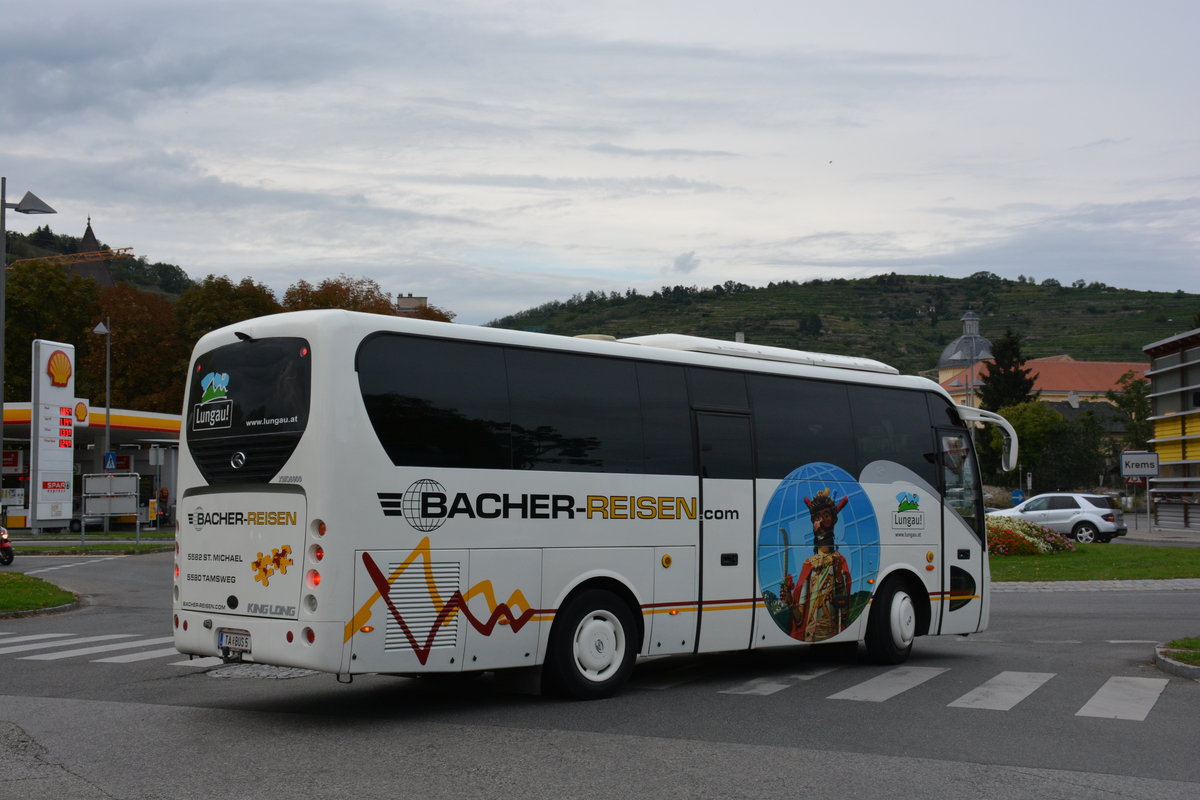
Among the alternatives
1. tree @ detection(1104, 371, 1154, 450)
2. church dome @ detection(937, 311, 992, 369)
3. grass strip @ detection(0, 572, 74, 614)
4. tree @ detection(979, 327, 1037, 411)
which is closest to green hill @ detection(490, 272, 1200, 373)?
church dome @ detection(937, 311, 992, 369)

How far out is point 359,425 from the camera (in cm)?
931

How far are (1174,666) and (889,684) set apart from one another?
3.06 meters

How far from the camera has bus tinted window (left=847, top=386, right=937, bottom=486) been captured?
1378cm

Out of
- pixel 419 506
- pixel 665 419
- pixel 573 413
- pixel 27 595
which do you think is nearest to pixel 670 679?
pixel 665 419

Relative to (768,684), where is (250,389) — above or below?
above

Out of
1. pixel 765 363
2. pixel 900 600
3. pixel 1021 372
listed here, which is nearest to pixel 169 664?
pixel 765 363

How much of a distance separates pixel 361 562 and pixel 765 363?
5.40 meters

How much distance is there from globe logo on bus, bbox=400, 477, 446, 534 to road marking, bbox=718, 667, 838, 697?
3.45 m

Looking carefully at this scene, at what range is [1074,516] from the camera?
4212cm

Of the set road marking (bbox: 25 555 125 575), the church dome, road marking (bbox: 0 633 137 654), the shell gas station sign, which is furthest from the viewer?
the church dome

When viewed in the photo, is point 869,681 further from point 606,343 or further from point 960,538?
point 606,343

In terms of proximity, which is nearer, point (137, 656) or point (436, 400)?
point (436, 400)

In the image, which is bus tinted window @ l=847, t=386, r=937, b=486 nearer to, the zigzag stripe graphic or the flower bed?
the zigzag stripe graphic

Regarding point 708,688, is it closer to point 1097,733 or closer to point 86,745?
point 1097,733
